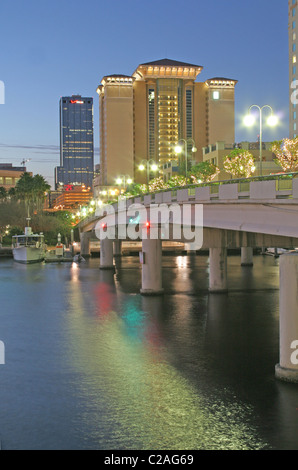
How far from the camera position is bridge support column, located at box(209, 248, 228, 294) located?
4628cm

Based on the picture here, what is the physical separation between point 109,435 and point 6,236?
11036cm

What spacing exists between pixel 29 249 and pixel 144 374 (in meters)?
68.1

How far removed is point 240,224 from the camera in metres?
28.3

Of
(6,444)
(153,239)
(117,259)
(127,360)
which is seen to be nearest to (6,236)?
(117,259)

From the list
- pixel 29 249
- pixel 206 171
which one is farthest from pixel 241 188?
pixel 206 171

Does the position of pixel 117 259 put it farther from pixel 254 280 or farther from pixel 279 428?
pixel 279 428

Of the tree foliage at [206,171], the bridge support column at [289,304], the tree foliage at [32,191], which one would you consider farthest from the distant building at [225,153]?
the bridge support column at [289,304]

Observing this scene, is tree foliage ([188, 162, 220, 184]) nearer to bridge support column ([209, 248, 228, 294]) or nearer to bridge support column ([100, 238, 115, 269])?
bridge support column ([100, 238, 115, 269])

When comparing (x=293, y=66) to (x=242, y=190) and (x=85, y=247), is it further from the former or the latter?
(x=242, y=190)

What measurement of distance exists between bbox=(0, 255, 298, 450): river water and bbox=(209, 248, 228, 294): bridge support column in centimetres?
108

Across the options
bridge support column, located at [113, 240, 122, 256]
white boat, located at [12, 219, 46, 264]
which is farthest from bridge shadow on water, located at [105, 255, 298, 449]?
bridge support column, located at [113, 240, 122, 256]

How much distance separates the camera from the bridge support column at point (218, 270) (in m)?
46.3

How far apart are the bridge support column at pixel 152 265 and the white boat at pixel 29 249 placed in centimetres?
4570
